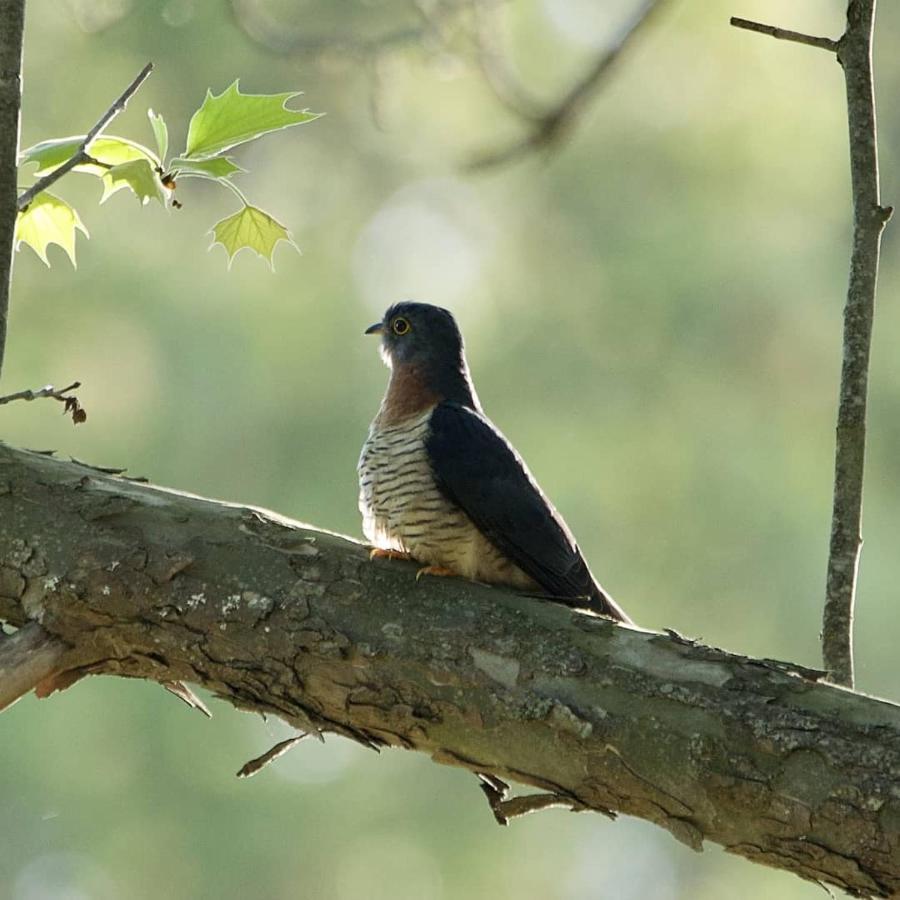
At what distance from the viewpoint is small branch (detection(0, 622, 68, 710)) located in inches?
101

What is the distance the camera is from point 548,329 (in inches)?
371

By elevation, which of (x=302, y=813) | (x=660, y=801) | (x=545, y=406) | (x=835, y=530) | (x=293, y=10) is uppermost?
(x=293, y=10)

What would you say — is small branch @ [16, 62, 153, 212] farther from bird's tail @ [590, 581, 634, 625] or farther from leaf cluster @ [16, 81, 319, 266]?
bird's tail @ [590, 581, 634, 625]

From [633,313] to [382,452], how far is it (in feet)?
19.1

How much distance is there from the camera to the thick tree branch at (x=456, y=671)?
224 cm

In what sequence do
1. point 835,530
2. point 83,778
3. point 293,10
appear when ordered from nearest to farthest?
point 835,530
point 83,778
point 293,10

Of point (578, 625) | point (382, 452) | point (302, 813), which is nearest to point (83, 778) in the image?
point (302, 813)

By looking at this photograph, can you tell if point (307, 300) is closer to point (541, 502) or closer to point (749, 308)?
point (749, 308)

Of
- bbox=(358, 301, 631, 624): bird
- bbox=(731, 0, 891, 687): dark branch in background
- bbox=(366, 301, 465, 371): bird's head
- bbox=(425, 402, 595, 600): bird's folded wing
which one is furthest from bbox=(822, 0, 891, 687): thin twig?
bbox=(366, 301, 465, 371): bird's head

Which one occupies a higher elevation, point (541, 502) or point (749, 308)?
point (749, 308)

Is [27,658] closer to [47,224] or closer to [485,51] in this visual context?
[47,224]

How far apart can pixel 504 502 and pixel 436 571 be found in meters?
0.62

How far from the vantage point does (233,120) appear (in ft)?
8.13

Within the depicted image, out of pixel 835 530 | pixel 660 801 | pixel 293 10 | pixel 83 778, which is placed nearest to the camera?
pixel 660 801
